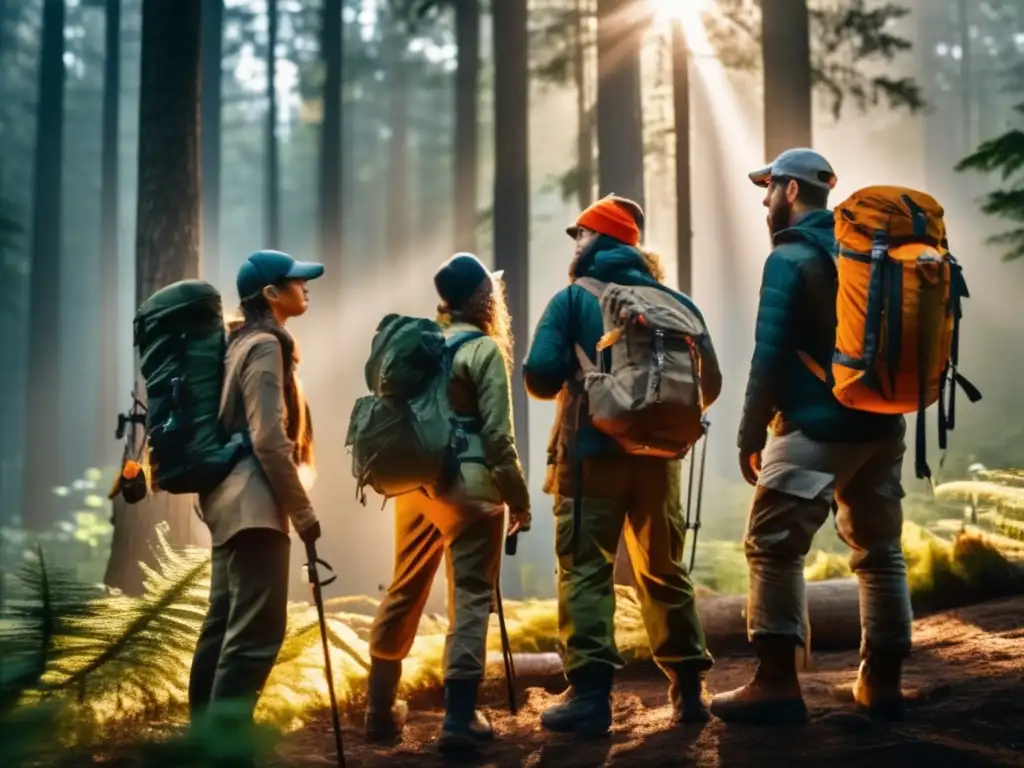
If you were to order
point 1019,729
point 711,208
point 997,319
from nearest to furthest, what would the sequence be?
point 1019,729 → point 997,319 → point 711,208

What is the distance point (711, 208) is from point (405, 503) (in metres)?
37.0

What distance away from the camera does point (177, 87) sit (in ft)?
32.2

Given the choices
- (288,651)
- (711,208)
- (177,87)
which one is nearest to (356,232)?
(711,208)

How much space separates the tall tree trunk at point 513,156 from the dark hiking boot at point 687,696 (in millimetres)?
8282

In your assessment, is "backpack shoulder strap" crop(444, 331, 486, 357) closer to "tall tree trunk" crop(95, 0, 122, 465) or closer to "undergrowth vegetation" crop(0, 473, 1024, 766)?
"undergrowth vegetation" crop(0, 473, 1024, 766)

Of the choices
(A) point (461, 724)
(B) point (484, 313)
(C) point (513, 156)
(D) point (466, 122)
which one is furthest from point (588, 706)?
(D) point (466, 122)

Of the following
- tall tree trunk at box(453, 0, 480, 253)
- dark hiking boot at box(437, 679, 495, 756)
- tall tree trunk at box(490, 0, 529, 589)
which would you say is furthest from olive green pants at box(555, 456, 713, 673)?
tall tree trunk at box(453, 0, 480, 253)

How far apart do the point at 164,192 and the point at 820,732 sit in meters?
7.25

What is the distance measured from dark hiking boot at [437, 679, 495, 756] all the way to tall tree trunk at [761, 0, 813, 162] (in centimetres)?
655

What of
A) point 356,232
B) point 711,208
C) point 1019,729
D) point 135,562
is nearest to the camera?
point 1019,729

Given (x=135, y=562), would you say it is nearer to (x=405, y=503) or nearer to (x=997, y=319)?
(x=405, y=503)

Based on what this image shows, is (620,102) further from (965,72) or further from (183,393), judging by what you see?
(965,72)

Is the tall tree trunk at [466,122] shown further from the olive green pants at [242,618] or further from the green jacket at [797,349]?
the olive green pants at [242,618]

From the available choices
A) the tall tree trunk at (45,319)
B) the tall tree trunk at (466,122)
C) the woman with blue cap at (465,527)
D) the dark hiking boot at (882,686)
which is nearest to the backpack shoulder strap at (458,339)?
the woman with blue cap at (465,527)
